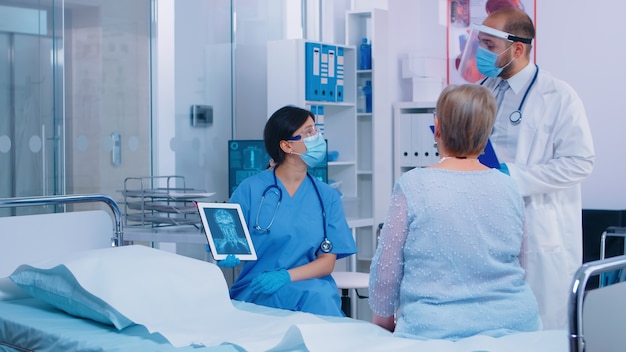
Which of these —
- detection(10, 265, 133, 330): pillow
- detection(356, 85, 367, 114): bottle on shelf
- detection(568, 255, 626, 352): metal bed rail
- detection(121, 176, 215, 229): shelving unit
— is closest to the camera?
detection(568, 255, 626, 352): metal bed rail

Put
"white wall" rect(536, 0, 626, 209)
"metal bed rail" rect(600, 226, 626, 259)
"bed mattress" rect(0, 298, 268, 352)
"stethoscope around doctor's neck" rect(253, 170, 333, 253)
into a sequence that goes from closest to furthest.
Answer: "bed mattress" rect(0, 298, 268, 352) → "stethoscope around doctor's neck" rect(253, 170, 333, 253) → "metal bed rail" rect(600, 226, 626, 259) → "white wall" rect(536, 0, 626, 209)

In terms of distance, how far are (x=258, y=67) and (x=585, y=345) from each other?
14.0 ft

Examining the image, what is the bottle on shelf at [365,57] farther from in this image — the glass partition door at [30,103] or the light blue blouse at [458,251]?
the light blue blouse at [458,251]

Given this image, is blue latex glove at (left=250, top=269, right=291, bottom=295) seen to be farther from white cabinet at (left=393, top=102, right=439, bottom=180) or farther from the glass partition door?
white cabinet at (left=393, top=102, right=439, bottom=180)

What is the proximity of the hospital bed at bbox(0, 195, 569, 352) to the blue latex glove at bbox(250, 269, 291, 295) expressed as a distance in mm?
277

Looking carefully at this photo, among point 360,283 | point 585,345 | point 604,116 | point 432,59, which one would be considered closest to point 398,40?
point 432,59

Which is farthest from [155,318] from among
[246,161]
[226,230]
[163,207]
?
[246,161]

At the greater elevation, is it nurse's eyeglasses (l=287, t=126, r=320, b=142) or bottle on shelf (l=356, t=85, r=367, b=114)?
bottle on shelf (l=356, t=85, r=367, b=114)

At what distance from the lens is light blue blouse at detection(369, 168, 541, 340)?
6.68ft

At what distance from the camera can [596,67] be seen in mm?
5500

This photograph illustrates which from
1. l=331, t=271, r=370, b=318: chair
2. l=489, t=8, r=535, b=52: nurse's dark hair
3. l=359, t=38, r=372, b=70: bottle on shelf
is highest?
l=359, t=38, r=372, b=70: bottle on shelf

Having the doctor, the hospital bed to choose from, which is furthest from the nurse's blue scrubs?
the doctor

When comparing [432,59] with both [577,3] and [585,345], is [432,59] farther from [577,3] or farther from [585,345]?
A: [585,345]

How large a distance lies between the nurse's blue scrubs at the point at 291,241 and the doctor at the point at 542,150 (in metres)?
0.75
